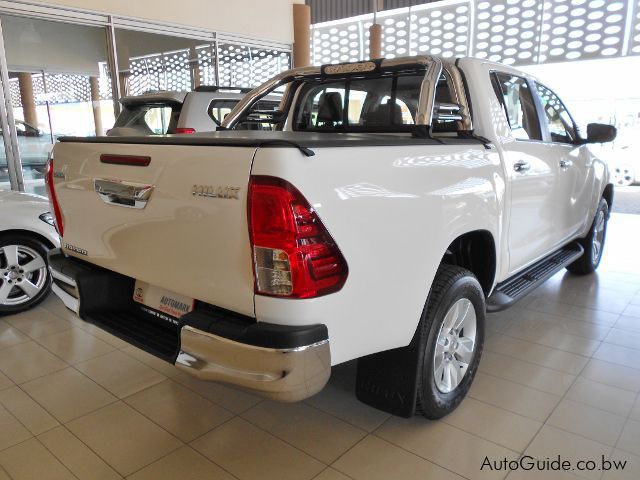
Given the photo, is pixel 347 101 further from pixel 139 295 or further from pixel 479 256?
pixel 139 295

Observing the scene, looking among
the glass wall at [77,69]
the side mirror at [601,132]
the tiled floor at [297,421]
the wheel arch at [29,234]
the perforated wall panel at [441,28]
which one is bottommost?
the tiled floor at [297,421]

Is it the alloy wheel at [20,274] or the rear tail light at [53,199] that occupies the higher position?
the rear tail light at [53,199]

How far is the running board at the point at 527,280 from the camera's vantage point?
8.65ft

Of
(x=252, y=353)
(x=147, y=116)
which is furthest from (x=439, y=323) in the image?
(x=147, y=116)

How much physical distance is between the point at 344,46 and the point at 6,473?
9.46m

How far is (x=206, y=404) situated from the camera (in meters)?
2.47

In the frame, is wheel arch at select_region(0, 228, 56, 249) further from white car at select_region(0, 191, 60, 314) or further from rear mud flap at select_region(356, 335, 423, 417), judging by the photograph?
rear mud flap at select_region(356, 335, 423, 417)

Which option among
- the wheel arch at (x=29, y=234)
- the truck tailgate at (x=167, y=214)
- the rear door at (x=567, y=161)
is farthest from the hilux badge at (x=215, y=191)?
the wheel arch at (x=29, y=234)

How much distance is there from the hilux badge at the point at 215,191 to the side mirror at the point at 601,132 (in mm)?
3131

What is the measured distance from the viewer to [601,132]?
3.56 m

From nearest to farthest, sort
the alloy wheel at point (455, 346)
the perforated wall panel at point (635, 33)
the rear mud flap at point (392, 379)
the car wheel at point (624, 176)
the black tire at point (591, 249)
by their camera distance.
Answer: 1. the rear mud flap at point (392, 379)
2. the alloy wheel at point (455, 346)
3. the black tire at point (591, 249)
4. the perforated wall panel at point (635, 33)
5. the car wheel at point (624, 176)

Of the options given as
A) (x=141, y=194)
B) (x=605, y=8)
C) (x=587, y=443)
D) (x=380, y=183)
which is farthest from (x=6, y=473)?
(x=605, y=8)

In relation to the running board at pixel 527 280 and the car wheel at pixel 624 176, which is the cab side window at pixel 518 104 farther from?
the car wheel at pixel 624 176

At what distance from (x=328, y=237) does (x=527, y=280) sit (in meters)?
1.98
